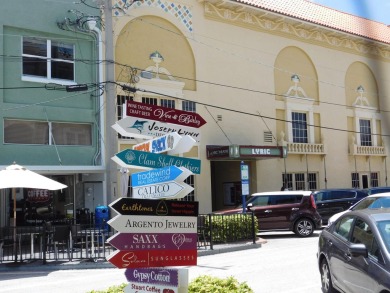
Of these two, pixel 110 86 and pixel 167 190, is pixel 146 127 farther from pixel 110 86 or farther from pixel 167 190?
pixel 110 86

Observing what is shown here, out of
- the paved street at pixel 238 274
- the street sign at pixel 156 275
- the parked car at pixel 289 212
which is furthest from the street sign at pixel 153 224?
the parked car at pixel 289 212

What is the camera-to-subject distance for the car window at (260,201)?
1944cm

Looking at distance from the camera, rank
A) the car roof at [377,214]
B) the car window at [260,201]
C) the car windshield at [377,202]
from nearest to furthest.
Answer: the car roof at [377,214] → the car windshield at [377,202] → the car window at [260,201]

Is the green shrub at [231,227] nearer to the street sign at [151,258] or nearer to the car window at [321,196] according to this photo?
the car window at [321,196]

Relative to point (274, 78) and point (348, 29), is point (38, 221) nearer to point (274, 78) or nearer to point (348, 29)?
point (274, 78)

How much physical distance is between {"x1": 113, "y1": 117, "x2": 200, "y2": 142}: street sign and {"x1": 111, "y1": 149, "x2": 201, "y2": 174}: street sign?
717mm

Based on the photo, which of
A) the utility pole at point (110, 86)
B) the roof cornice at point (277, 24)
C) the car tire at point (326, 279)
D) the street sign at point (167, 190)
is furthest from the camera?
the roof cornice at point (277, 24)

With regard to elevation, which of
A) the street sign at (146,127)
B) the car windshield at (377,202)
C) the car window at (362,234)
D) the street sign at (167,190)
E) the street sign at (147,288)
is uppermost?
the street sign at (146,127)

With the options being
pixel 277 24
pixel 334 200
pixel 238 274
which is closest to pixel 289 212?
pixel 334 200

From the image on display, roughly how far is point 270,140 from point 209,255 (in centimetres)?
1171

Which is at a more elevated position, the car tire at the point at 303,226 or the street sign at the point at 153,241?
the street sign at the point at 153,241

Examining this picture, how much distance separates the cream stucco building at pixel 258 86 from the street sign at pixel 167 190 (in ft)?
48.7

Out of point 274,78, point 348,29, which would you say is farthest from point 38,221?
point 348,29

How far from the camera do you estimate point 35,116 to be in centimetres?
1825
